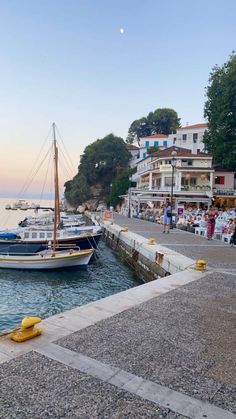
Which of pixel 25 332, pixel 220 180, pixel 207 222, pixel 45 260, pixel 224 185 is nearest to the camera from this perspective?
pixel 25 332

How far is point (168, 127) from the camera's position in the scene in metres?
85.4

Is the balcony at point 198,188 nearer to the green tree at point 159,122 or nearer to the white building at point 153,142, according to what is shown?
the white building at point 153,142

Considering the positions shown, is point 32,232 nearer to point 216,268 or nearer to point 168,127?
point 216,268

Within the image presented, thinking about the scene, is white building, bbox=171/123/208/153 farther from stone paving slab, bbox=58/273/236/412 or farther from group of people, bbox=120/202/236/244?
stone paving slab, bbox=58/273/236/412

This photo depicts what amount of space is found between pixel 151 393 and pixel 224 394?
0.85 m

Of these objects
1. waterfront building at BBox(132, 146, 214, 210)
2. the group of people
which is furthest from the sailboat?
waterfront building at BBox(132, 146, 214, 210)

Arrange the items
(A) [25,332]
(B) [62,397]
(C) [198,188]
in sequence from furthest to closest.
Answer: (C) [198,188] → (A) [25,332] → (B) [62,397]

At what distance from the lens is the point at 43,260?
17.2m

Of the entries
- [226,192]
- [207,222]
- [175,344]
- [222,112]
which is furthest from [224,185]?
[175,344]

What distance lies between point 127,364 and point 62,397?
1068 millimetres

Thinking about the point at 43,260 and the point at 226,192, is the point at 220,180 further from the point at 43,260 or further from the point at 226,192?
the point at 43,260

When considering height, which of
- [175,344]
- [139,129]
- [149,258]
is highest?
[139,129]

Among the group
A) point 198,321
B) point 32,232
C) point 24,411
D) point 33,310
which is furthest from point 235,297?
point 32,232

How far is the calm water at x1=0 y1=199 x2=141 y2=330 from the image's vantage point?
37.0 ft
